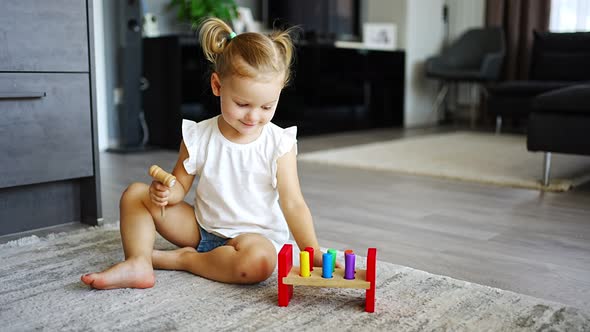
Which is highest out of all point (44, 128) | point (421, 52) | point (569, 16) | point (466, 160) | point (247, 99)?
point (569, 16)

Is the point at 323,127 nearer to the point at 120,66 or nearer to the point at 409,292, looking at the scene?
the point at 120,66

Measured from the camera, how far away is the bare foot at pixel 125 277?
1.12 metres

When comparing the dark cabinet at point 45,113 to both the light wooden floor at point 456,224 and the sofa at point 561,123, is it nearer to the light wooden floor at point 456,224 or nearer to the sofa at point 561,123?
the light wooden floor at point 456,224

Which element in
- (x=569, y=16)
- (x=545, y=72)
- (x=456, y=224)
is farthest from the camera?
(x=569, y=16)

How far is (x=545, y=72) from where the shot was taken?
4719 millimetres

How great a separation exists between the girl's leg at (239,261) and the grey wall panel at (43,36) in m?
0.63

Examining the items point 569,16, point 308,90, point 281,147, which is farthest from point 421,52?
point 281,147

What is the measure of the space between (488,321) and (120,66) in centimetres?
301

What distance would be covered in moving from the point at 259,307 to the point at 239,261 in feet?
0.40

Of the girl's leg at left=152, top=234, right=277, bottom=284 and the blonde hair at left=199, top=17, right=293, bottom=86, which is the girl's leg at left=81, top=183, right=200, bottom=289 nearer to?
the girl's leg at left=152, top=234, right=277, bottom=284

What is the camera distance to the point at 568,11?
494 centimetres

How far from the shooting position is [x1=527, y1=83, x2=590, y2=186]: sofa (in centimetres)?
228

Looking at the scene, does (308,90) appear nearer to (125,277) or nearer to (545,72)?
(545,72)

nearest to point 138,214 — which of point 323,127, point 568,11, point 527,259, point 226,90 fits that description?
point 226,90
